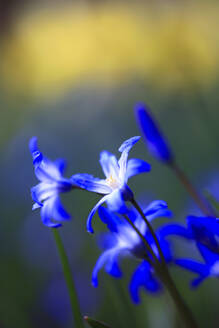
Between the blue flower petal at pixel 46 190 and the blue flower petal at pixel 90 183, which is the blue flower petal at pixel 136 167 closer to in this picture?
the blue flower petal at pixel 90 183

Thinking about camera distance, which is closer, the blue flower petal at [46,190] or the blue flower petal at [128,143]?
the blue flower petal at [128,143]

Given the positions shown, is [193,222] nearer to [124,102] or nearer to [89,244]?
[89,244]

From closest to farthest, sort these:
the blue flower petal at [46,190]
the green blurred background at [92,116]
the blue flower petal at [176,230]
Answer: the blue flower petal at [176,230] < the blue flower petal at [46,190] < the green blurred background at [92,116]

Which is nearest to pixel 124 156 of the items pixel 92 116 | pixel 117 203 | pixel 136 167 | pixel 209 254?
pixel 136 167

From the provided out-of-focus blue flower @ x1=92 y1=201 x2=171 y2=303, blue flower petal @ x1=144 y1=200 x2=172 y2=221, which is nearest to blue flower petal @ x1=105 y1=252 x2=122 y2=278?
out-of-focus blue flower @ x1=92 y1=201 x2=171 y2=303

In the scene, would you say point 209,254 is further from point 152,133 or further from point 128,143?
point 152,133

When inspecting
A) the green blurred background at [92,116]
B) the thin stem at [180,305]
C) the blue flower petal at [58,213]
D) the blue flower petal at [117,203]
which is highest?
the green blurred background at [92,116]

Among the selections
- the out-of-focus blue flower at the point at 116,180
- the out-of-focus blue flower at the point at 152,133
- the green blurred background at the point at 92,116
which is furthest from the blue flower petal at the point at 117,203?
the green blurred background at the point at 92,116
